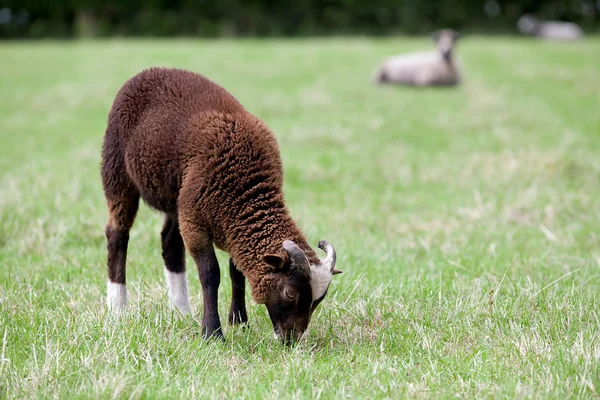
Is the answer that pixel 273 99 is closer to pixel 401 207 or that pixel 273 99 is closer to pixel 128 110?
pixel 401 207

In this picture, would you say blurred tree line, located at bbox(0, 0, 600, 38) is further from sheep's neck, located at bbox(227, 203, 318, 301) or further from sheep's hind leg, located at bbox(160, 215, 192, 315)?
sheep's neck, located at bbox(227, 203, 318, 301)

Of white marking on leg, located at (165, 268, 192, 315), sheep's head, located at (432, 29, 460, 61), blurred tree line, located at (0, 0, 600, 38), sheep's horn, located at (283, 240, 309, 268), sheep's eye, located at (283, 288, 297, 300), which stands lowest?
blurred tree line, located at (0, 0, 600, 38)

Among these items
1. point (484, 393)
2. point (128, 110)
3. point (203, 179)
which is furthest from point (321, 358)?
point (128, 110)

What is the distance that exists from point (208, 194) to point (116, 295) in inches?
41.1

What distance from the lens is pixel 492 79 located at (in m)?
17.5

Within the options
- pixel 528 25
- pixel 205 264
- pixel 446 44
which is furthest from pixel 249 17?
pixel 205 264

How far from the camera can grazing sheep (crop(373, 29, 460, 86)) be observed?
1645cm

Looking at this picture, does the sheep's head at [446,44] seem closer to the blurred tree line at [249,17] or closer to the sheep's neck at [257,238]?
the sheep's neck at [257,238]

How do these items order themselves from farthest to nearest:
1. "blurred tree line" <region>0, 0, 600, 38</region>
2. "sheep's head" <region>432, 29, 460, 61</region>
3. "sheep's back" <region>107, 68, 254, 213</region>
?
"blurred tree line" <region>0, 0, 600, 38</region> → "sheep's head" <region>432, 29, 460, 61</region> → "sheep's back" <region>107, 68, 254, 213</region>

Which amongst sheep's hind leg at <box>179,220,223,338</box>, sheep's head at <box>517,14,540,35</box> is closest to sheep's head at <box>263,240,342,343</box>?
sheep's hind leg at <box>179,220,223,338</box>

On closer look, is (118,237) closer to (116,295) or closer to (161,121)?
(116,295)


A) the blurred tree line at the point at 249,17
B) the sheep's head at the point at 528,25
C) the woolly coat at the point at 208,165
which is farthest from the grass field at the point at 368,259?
the sheep's head at the point at 528,25

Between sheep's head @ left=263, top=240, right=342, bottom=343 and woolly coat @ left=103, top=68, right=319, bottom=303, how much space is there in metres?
0.06

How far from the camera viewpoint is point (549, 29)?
3350 cm
